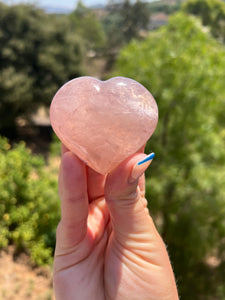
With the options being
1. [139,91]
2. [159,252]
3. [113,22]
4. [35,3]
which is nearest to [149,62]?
[139,91]

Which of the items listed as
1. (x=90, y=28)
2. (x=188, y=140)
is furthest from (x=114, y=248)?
(x=90, y=28)

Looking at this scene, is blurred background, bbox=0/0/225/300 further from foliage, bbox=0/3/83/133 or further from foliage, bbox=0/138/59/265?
foliage, bbox=0/3/83/133

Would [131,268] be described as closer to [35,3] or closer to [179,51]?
[179,51]

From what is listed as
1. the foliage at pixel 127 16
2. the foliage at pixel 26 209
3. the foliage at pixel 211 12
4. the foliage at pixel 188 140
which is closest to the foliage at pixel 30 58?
the foliage at pixel 127 16

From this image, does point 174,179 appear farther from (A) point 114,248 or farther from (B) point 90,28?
(B) point 90,28

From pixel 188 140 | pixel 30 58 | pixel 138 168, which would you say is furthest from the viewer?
pixel 30 58

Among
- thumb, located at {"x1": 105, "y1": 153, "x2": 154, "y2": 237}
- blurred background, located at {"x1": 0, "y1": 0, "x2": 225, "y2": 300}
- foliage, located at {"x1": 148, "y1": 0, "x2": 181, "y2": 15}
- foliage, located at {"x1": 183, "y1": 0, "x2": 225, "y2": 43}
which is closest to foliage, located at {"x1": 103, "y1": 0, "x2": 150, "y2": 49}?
foliage, located at {"x1": 183, "y1": 0, "x2": 225, "y2": 43}
